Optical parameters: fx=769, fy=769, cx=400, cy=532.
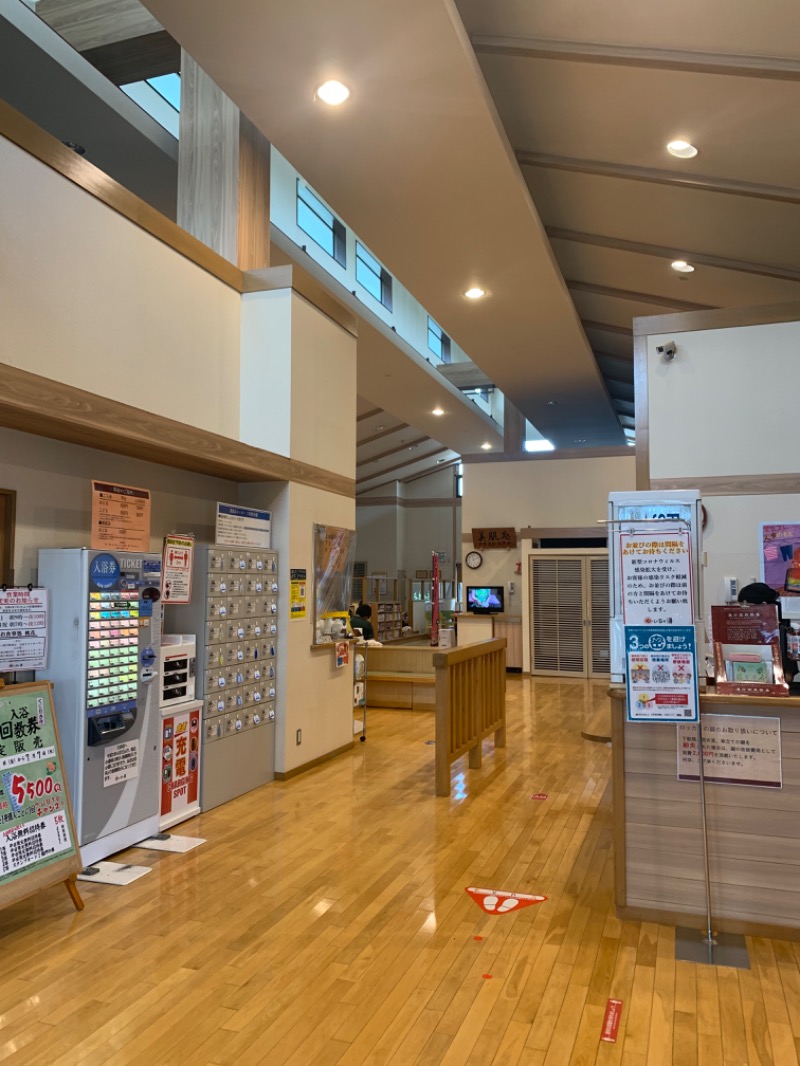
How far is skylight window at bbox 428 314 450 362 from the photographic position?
1322 centimetres

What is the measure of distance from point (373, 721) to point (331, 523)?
9.25ft

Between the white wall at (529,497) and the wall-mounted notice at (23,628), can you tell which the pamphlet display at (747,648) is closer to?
the wall-mounted notice at (23,628)

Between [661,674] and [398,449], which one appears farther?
[398,449]

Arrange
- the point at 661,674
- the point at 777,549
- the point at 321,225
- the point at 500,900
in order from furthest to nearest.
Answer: the point at 321,225 < the point at 777,549 < the point at 500,900 < the point at 661,674

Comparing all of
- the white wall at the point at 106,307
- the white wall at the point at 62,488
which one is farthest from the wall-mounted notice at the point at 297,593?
the white wall at the point at 106,307

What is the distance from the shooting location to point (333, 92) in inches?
177

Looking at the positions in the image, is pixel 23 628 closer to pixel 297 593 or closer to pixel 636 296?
pixel 297 593

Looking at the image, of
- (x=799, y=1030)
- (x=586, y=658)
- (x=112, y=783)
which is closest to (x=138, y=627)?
(x=112, y=783)

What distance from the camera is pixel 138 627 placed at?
4309mm

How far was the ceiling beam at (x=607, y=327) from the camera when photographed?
1033cm

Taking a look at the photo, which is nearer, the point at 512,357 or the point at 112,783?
the point at 112,783

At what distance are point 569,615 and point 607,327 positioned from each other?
4382mm

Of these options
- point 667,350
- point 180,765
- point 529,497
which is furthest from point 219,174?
point 529,497

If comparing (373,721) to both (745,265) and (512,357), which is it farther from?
(745,265)
